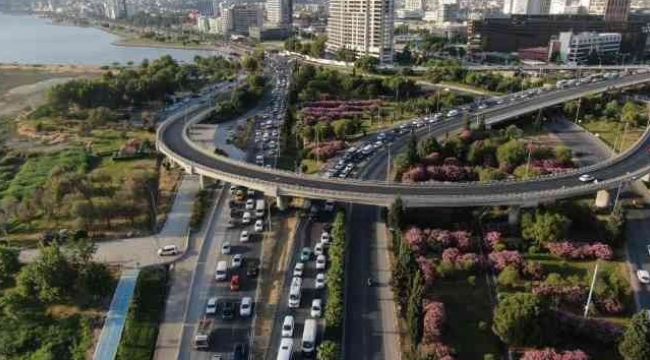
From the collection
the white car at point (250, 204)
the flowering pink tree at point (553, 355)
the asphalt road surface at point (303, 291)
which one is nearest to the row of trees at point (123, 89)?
the white car at point (250, 204)

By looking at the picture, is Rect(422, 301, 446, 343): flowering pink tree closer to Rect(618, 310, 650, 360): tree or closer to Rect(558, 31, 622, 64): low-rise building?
Rect(618, 310, 650, 360): tree

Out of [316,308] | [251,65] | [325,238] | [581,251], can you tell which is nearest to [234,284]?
[316,308]

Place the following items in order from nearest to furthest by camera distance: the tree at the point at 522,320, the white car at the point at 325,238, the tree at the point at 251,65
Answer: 1. the tree at the point at 522,320
2. the white car at the point at 325,238
3. the tree at the point at 251,65

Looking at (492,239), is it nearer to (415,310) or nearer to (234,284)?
(415,310)

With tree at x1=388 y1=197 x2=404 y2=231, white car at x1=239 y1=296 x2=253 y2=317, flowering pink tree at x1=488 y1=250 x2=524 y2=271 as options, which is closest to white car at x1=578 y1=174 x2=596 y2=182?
flowering pink tree at x1=488 y1=250 x2=524 y2=271

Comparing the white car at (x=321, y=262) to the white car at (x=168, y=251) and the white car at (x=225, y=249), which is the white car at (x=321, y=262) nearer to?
the white car at (x=225, y=249)

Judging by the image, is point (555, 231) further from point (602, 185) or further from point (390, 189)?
point (390, 189)

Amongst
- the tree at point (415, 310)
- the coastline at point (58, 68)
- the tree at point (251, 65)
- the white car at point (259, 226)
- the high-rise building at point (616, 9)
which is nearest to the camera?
the tree at point (415, 310)
